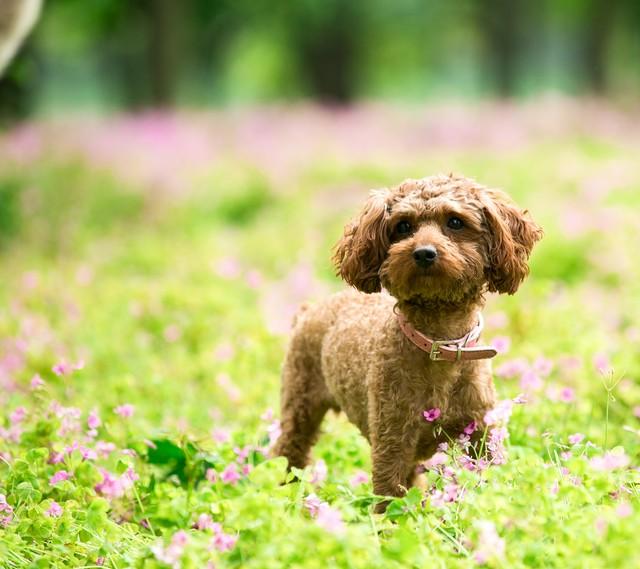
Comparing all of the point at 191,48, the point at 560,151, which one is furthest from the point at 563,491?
the point at 191,48

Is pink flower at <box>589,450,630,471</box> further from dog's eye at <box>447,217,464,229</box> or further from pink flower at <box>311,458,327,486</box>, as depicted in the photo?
pink flower at <box>311,458,327,486</box>

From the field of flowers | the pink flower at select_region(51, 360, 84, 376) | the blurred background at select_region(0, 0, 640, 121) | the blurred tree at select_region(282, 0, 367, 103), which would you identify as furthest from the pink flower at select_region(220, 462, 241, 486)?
the blurred tree at select_region(282, 0, 367, 103)

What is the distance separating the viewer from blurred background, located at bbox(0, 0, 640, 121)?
23266mm

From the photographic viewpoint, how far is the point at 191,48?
109 ft

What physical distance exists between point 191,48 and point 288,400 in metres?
30.7

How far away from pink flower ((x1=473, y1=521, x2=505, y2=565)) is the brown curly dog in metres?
0.76

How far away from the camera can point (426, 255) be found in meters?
3.36

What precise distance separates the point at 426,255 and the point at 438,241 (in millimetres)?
87

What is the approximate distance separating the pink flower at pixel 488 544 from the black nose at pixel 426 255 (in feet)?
3.38

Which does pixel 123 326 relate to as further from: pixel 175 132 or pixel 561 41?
pixel 561 41

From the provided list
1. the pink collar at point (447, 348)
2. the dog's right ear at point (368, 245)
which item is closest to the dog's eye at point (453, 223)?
the dog's right ear at point (368, 245)

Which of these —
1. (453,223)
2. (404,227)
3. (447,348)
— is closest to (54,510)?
(447,348)

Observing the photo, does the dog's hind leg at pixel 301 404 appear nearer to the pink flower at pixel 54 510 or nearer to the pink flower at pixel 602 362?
the pink flower at pixel 54 510

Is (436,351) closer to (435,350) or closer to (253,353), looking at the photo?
(435,350)
